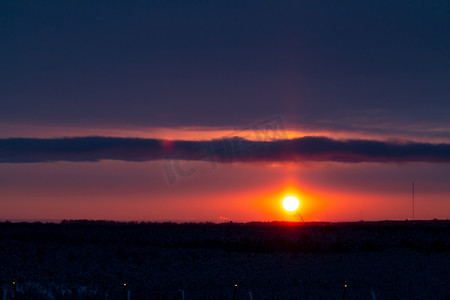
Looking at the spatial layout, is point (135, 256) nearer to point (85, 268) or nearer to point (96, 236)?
point (85, 268)

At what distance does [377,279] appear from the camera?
33594mm

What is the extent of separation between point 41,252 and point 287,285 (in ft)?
72.8

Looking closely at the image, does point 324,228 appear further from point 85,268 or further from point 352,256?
point 85,268

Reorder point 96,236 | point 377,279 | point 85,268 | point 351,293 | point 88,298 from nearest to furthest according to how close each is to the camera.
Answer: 1. point 88,298
2. point 351,293
3. point 377,279
4. point 85,268
5. point 96,236

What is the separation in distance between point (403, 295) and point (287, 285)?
5.74 metres

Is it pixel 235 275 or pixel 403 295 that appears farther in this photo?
pixel 235 275

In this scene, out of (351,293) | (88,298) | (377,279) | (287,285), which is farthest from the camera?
(377,279)

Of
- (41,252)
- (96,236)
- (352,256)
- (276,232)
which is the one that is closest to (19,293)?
(41,252)

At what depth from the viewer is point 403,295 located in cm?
2734

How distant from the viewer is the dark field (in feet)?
93.6

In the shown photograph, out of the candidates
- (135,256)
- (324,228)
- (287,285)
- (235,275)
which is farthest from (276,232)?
(287,285)

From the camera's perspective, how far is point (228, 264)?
41438 millimetres

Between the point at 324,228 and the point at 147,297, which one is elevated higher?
the point at 324,228

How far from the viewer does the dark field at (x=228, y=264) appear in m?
28.5
